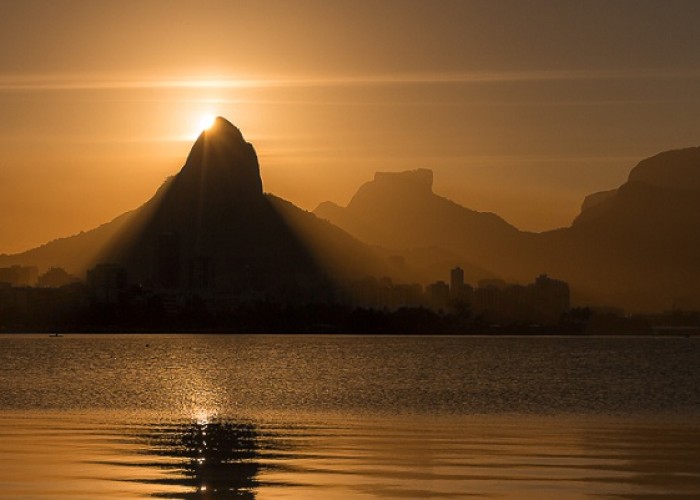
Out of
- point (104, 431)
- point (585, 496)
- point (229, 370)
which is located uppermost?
point (229, 370)

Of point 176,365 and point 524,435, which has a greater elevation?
point 176,365

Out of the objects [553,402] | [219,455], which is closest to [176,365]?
[553,402]

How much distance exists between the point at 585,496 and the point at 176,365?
151742 mm

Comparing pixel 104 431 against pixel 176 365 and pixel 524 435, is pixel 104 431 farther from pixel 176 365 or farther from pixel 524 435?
pixel 176 365

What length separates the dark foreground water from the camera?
37156mm

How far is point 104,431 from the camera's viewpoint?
191 ft

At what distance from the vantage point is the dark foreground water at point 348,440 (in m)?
37.2

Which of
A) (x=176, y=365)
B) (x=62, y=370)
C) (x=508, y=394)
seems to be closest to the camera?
(x=508, y=394)

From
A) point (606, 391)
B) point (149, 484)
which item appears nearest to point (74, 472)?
point (149, 484)

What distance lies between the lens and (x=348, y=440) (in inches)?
2130

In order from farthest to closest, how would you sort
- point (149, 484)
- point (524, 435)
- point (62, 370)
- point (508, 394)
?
point (62, 370) → point (508, 394) → point (524, 435) → point (149, 484)

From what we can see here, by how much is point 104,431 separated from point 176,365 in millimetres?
125928

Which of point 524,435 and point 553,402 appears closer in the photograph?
point 524,435

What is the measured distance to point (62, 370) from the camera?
156 metres
